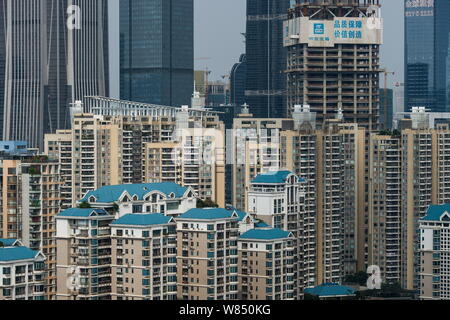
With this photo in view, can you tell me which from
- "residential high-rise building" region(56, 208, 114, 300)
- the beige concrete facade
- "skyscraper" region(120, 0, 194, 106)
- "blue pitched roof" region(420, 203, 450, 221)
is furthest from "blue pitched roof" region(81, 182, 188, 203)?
"skyscraper" region(120, 0, 194, 106)

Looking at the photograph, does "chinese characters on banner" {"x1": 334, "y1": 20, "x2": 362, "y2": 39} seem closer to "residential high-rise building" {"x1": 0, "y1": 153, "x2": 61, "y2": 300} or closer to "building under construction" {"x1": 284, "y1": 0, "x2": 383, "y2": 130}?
"building under construction" {"x1": 284, "y1": 0, "x2": 383, "y2": 130}

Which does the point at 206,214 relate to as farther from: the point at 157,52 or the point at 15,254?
the point at 157,52

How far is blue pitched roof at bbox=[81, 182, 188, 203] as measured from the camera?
32.1 feet

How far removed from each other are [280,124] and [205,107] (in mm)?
1657

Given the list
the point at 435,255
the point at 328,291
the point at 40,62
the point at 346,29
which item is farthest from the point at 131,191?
the point at 40,62

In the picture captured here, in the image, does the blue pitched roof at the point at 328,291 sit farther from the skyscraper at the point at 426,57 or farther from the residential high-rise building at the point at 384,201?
the skyscraper at the point at 426,57

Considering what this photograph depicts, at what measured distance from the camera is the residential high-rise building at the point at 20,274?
325 inches

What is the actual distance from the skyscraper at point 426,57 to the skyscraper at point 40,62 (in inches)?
372

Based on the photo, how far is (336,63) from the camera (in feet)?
68.0

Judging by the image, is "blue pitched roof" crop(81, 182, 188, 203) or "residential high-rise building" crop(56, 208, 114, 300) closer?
"residential high-rise building" crop(56, 208, 114, 300)

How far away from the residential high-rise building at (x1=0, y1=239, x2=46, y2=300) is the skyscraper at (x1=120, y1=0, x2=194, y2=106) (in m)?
9.17

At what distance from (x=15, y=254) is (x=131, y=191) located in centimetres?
184

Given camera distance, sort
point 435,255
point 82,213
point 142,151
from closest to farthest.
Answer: point 82,213 < point 435,255 < point 142,151
